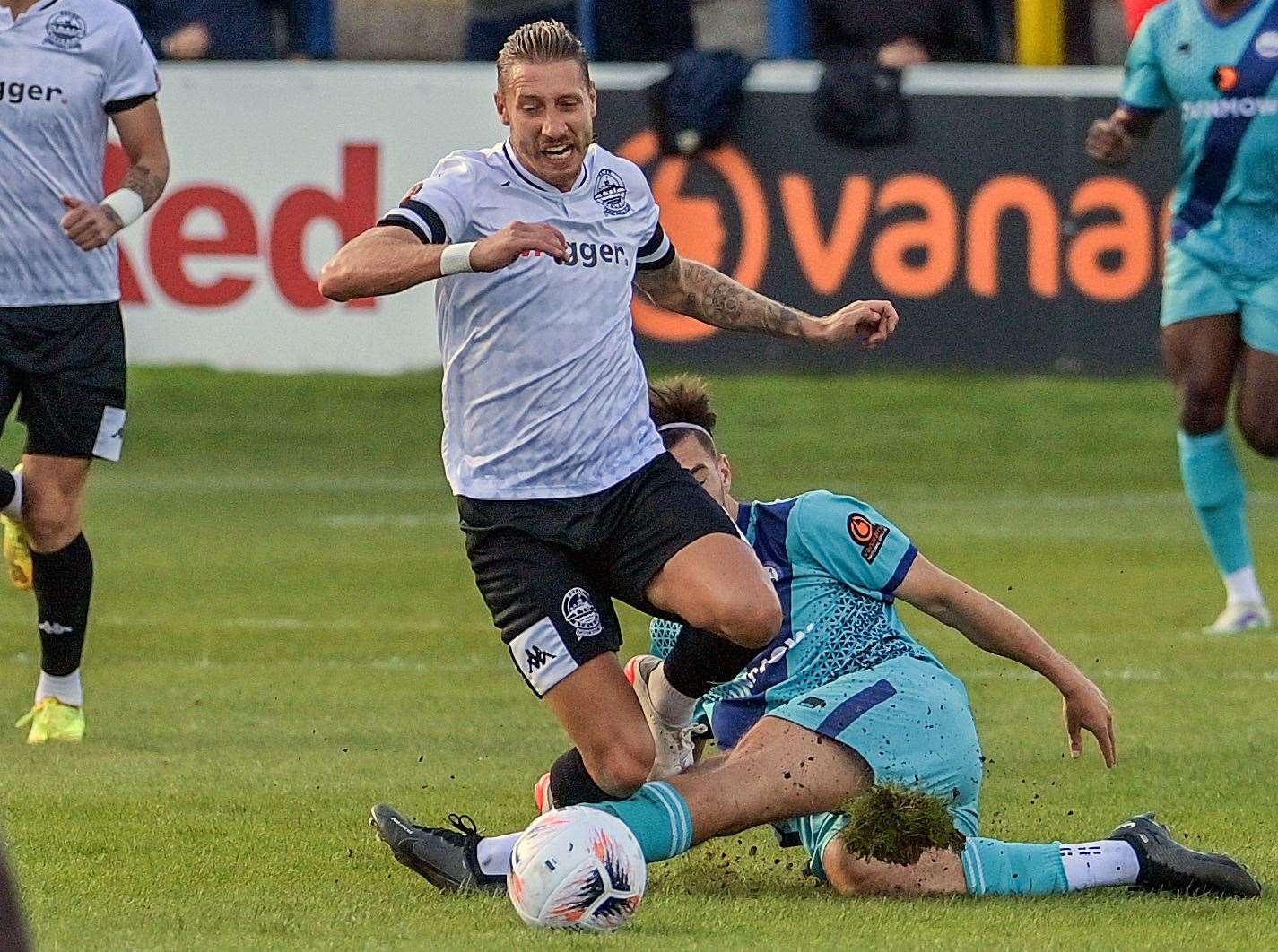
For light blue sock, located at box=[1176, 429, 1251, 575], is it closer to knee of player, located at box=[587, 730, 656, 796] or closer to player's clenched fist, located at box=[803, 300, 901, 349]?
player's clenched fist, located at box=[803, 300, 901, 349]

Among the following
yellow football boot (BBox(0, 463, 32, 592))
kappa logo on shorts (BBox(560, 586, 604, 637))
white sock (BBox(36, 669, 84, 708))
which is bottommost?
white sock (BBox(36, 669, 84, 708))

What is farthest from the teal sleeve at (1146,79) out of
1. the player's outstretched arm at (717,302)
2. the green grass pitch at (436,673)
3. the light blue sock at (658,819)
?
the light blue sock at (658,819)

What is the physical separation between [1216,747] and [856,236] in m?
8.53

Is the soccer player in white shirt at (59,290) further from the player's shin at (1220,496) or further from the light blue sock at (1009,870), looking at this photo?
the player's shin at (1220,496)

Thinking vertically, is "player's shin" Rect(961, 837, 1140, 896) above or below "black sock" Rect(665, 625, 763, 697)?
below

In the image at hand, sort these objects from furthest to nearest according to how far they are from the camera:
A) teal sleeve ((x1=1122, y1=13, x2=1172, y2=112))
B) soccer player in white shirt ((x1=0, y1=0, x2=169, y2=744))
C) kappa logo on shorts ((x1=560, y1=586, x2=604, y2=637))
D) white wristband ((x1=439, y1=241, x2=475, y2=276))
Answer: teal sleeve ((x1=1122, y1=13, x2=1172, y2=112))
soccer player in white shirt ((x1=0, y1=0, x2=169, y2=744))
kappa logo on shorts ((x1=560, y1=586, x2=604, y2=637))
white wristband ((x1=439, y1=241, x2=475, y2=276))

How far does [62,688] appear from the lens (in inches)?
302

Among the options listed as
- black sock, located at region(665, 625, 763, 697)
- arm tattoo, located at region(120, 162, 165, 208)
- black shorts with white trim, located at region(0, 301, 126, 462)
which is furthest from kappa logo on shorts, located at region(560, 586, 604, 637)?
arm tattoo, located at region(120, 162, 165, 208)

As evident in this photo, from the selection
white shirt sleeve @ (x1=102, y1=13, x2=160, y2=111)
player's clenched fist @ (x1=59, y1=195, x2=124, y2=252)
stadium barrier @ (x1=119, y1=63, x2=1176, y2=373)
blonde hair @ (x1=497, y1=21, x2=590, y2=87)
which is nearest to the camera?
blonde hair @ (x1=497, y1=21, x2=590, y2=87)

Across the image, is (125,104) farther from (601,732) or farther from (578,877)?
(578,877)

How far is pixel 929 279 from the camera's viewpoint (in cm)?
1562

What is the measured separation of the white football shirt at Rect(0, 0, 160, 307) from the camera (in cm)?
766

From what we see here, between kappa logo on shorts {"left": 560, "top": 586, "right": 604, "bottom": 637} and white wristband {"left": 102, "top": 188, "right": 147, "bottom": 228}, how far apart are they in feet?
8.51

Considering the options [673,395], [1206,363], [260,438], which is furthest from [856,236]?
[673,395]
